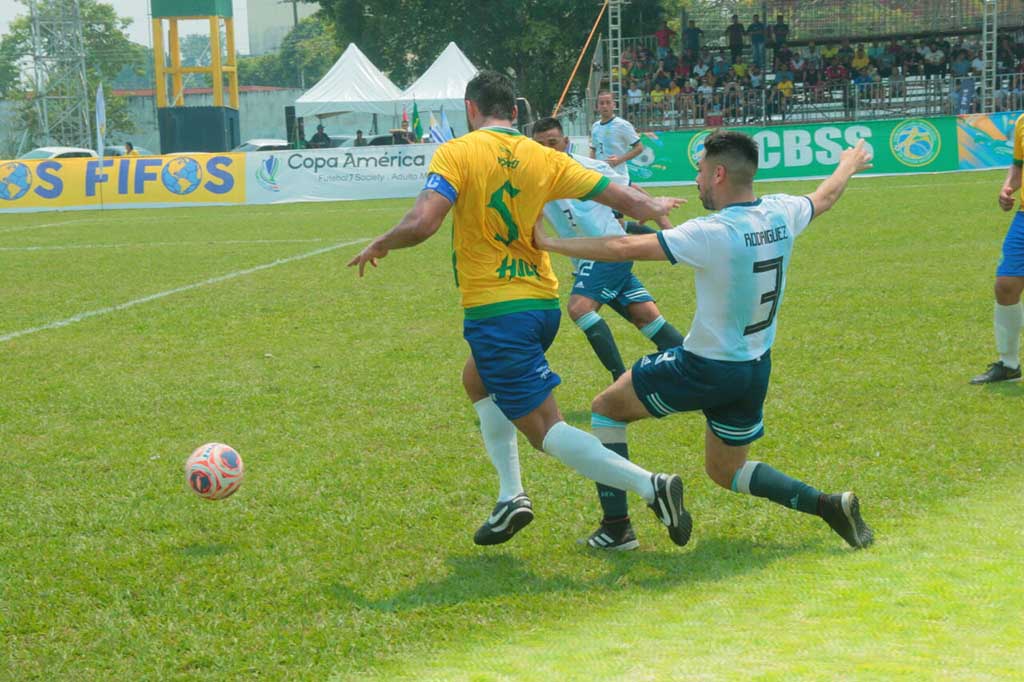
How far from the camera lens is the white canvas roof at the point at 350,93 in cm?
3675

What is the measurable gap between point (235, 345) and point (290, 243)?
8.90 m

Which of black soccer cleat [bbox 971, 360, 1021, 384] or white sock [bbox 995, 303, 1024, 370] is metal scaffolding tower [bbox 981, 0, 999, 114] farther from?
black soccer cleat [bbox 971, 360, 1021, 384]

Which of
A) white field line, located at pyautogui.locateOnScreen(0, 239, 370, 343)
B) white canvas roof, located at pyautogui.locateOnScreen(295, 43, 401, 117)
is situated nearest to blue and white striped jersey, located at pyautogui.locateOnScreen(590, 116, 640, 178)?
white field line, located at pyautogui.locateOnScreen(0, 239, 370, 343)

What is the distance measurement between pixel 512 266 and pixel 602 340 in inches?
123

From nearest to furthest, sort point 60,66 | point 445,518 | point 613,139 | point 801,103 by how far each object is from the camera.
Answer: point 445,518, point 613,139, point 801,103, point 60,66

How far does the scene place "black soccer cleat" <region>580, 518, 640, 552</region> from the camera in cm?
506

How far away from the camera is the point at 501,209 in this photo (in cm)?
490

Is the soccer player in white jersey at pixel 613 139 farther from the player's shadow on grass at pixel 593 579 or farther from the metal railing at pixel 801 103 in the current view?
the metal railing at pixel 801 103

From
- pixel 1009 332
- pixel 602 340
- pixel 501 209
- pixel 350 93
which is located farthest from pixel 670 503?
pixel 350 93

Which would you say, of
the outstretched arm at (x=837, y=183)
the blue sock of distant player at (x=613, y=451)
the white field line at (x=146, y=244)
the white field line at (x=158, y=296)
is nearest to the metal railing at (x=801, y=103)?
the white field line at (x=146, y=244)

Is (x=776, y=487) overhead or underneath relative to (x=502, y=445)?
underneath

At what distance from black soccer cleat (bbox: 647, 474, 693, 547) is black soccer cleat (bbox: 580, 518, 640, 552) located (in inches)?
14.0

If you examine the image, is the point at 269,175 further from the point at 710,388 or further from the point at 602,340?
the point at 710,388

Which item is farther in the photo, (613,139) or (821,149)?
(821,149)
